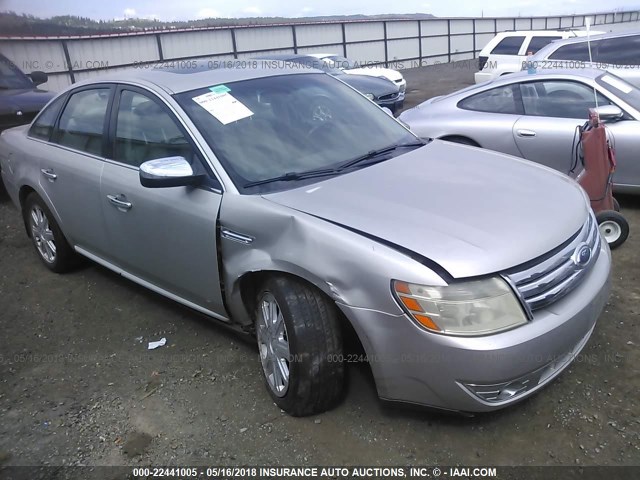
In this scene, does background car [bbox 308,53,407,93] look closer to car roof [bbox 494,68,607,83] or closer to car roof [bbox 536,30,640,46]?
car roof [bbox 536,30,640,46]

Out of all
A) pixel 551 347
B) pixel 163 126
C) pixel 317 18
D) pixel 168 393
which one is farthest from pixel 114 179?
pixel 317 18

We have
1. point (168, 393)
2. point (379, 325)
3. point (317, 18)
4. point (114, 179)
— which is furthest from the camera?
point (317, 18)

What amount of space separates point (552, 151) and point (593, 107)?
0.52 metres

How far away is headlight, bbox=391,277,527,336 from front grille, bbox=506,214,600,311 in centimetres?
9

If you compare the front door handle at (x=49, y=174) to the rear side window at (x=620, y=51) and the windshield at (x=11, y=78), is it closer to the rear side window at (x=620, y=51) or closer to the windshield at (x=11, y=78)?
the windshield at (x=11, y=78)

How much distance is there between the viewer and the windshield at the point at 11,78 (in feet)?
26.2

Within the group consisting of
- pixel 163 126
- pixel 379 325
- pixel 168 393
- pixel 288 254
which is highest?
pixel 163 126

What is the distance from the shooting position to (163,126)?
324 cm

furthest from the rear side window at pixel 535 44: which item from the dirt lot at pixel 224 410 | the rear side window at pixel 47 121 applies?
the rear side window at pixel 47 121

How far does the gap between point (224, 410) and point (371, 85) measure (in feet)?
27.8

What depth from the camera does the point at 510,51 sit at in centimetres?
1205

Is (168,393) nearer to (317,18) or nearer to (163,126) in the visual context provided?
(163,126)

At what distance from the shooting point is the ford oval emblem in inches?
98.4

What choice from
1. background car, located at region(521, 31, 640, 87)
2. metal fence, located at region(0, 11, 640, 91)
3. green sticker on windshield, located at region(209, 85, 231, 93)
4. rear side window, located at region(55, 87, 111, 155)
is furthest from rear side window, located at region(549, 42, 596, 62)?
rear side window, located at region(55, 87, 111, 155)
